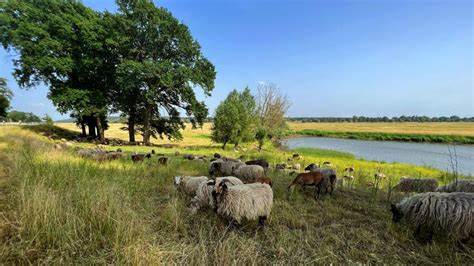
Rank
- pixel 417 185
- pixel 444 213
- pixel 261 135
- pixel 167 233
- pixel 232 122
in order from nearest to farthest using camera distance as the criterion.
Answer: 1. pixel 167 233
2. pixel 444 213
3. pixel 417 185
4. pixel 232 122
5. pixel 261 135

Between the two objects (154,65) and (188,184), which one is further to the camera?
(154,65)

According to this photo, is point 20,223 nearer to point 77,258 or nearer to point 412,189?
point 77,258

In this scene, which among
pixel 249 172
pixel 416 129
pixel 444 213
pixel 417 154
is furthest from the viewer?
pixel 416 129

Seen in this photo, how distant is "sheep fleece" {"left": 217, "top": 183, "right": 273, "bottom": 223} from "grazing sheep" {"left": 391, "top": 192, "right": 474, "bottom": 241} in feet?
8.19

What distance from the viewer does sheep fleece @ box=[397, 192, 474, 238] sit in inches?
159

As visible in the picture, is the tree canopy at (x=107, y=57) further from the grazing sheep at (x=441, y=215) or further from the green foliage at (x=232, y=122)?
the grazing sheep at (x=441, y=215)

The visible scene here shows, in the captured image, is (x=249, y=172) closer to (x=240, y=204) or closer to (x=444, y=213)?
(x=240, y=204)

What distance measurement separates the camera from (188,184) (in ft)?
21.2

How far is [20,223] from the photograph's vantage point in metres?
3.10

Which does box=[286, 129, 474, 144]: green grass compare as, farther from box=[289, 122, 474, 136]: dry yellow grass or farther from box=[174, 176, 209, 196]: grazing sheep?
box=[174, 176, 209, 196]: grazing sheep

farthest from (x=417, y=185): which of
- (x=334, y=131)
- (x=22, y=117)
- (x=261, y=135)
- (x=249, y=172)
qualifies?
(x=22, y=117)

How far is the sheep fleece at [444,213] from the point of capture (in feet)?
13.2

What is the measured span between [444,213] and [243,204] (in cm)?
323

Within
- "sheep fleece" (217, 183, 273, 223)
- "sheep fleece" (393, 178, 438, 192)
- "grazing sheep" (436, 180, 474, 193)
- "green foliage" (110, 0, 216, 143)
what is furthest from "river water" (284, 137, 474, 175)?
"green foliage" (110, 0, 216, 143)
